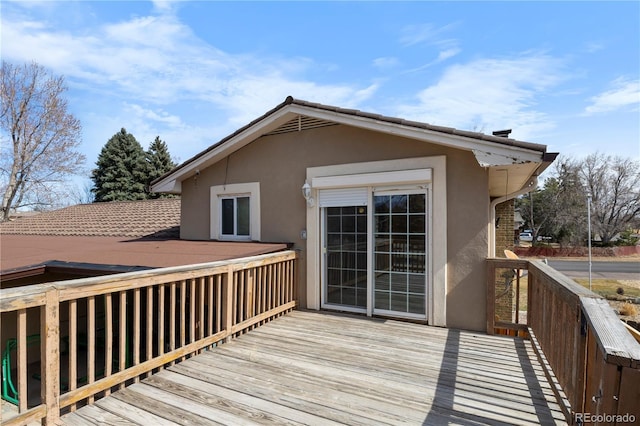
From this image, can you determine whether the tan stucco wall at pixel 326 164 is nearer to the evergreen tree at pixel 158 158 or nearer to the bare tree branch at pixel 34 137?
the bare tree branch at pixel 34 137

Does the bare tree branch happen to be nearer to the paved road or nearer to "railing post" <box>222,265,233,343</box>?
"railing post" <box>222,265,233,343</box>

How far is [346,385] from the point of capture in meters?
3.28

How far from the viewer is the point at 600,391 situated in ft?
5.46

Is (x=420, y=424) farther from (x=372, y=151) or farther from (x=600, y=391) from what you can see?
(x=372, y=151)

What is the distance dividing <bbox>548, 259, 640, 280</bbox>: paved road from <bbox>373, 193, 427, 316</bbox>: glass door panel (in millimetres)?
21404

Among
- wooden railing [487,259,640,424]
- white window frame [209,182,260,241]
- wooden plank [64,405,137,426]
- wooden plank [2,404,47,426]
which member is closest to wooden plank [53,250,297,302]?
wooden plank [2,404,47,426]

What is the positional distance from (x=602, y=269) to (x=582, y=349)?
2994 cm

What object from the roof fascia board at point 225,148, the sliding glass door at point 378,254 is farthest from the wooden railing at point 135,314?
the roof fascia board at point 225,148

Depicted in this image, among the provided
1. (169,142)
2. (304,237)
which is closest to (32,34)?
(304,237)

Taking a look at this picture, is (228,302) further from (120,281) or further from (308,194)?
(308,194)

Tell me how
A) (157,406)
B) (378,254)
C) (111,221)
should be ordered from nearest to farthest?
(157,406), (378,254), (111,221)

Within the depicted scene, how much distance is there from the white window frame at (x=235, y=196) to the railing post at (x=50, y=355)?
14.2 ft

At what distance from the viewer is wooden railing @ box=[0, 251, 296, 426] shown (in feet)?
8.26

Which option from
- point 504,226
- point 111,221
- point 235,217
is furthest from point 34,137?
point 504,226
